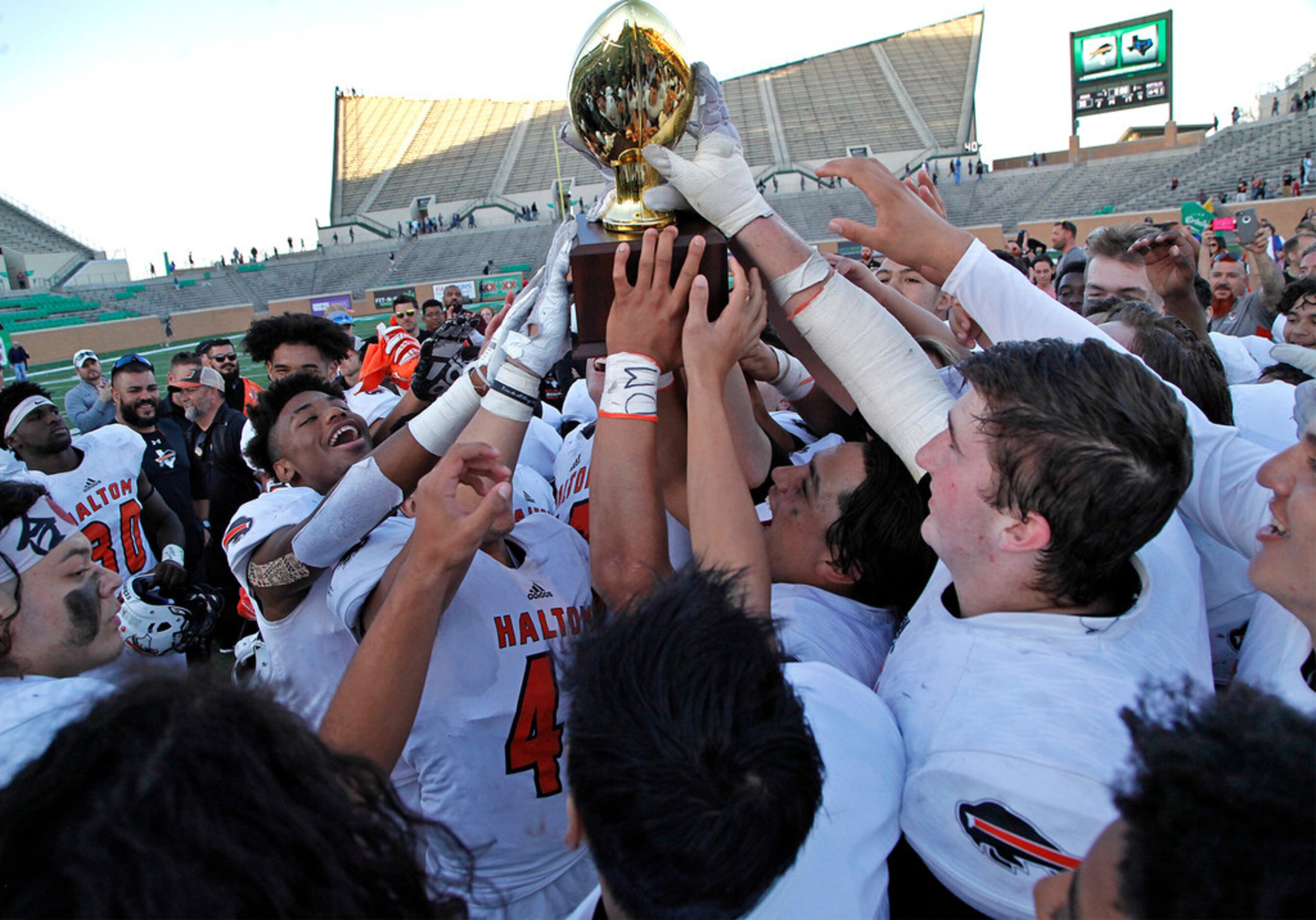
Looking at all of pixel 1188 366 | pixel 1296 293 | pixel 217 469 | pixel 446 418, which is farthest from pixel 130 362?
pixel 1296 293

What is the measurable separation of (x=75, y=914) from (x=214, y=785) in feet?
0.38

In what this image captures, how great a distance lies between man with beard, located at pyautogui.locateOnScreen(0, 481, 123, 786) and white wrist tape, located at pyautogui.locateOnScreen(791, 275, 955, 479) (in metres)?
1.41

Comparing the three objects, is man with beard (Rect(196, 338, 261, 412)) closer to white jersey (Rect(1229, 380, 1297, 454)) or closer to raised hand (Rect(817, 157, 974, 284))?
raised hand (Rect(817, 157, 974, 284))

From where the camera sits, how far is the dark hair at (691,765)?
784mm

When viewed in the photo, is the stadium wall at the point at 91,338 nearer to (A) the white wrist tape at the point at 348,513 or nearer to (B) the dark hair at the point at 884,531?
(A) the white wrist tape at the point at 348,513

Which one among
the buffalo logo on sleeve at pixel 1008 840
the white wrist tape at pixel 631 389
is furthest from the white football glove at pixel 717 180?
the buffalo logo on sleeve at pixel 1008 840

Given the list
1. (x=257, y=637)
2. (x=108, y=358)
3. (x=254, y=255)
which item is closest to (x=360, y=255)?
(x=254, y=255)

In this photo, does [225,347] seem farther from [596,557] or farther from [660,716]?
[660,716]

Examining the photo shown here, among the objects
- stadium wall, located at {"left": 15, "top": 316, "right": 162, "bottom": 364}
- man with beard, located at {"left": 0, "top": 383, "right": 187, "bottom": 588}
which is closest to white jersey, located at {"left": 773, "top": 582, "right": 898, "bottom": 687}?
man with beard, located at {"left": 0, "top": 383, "right": 187, "bottom": 588}

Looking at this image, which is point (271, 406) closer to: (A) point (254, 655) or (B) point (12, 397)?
(A) point (254, 655)

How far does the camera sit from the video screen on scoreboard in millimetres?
34375

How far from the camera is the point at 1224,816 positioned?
609mm

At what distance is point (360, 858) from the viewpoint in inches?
26.7

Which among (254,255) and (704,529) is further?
(254,255)
